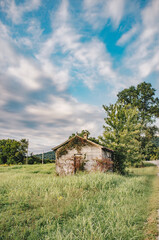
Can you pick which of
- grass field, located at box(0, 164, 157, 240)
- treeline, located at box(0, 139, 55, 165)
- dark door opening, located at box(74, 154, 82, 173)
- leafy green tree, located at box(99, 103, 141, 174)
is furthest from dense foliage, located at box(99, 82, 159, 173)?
treeline, located at box(0, 139, 55, 165)

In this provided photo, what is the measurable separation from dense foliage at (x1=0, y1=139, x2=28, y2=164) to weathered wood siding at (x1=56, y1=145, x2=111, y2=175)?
24.5 metres

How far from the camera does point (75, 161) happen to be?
719 inches

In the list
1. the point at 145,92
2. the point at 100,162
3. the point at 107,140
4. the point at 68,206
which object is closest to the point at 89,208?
the point at 68,206

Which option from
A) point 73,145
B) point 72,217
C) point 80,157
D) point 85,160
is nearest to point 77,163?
point 80,157

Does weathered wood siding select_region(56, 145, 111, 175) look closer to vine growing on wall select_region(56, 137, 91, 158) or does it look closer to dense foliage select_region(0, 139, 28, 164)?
vine growing on wall select_region(56, 137, 91, 158)

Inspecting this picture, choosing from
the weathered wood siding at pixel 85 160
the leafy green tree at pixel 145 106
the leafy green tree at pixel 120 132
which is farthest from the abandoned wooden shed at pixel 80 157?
the leafy green tree at pixel 145 106

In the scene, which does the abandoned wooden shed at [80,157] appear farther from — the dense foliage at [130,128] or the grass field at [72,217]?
the grass field at [72,217]

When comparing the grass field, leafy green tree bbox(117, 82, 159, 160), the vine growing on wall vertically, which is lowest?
the grass field

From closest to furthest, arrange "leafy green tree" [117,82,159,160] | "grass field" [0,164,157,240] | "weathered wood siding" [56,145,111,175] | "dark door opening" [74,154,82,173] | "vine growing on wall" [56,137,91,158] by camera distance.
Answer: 1. "grass field" [0,164,157,240]
2. "weathered wood siding" [56,145,111,175]
3. "dark door opening" [74,154,82,173]
4. "vine growing on wall" [56,137,91,158]
5. "leafy green tree" [117,82,159,160]

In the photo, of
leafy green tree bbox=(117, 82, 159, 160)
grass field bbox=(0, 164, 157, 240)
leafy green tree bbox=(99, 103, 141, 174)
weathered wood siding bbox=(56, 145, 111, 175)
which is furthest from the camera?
leafy green tree bbox=(117, 82, 159, 160)

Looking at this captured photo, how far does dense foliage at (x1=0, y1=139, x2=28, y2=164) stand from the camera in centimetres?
4031

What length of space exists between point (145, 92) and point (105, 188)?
120ft

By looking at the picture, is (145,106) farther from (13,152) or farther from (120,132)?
(13,152)

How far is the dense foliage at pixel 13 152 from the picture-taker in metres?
40.3
